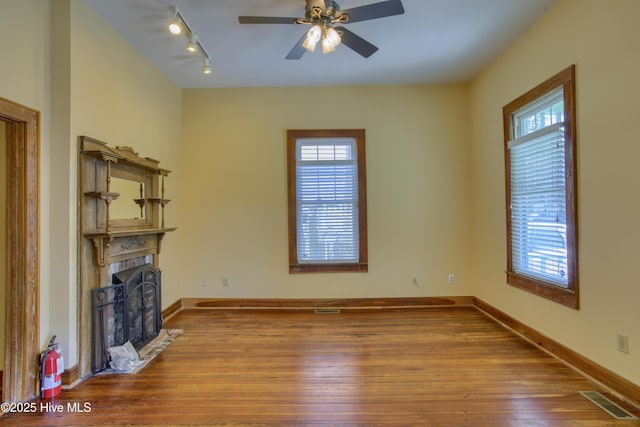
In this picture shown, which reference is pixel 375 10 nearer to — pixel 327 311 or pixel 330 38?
pixel 330 38

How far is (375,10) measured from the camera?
211cm

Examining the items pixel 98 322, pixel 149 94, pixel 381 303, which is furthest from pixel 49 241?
pixel 381 303

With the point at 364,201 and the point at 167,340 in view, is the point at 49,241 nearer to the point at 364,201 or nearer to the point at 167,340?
the point at 167,340

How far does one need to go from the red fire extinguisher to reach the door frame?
0.06 metres

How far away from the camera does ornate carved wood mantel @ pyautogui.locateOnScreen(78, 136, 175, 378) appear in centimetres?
237

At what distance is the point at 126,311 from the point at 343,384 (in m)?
2.05

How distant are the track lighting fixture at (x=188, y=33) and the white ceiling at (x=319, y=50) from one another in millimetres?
52

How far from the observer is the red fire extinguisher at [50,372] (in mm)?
2113

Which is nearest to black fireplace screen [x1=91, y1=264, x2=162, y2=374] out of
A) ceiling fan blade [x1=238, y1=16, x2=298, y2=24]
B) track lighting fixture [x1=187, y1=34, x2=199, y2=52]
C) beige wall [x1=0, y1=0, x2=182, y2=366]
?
beige wall [x1=0, y1=0, x2=182, y2=366]

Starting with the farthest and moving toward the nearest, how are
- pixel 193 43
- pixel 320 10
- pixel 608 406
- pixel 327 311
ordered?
pixel 327 311 → pixel 193 43 → pixel 320 10 → pixel 608 406

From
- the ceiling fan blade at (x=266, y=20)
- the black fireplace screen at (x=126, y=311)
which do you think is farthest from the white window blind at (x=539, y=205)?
the black fireplace screen at (x=126, y=311)

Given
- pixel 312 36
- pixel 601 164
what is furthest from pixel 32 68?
pixel 601 164

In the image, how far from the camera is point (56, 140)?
2.28 m

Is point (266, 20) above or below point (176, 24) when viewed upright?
below
